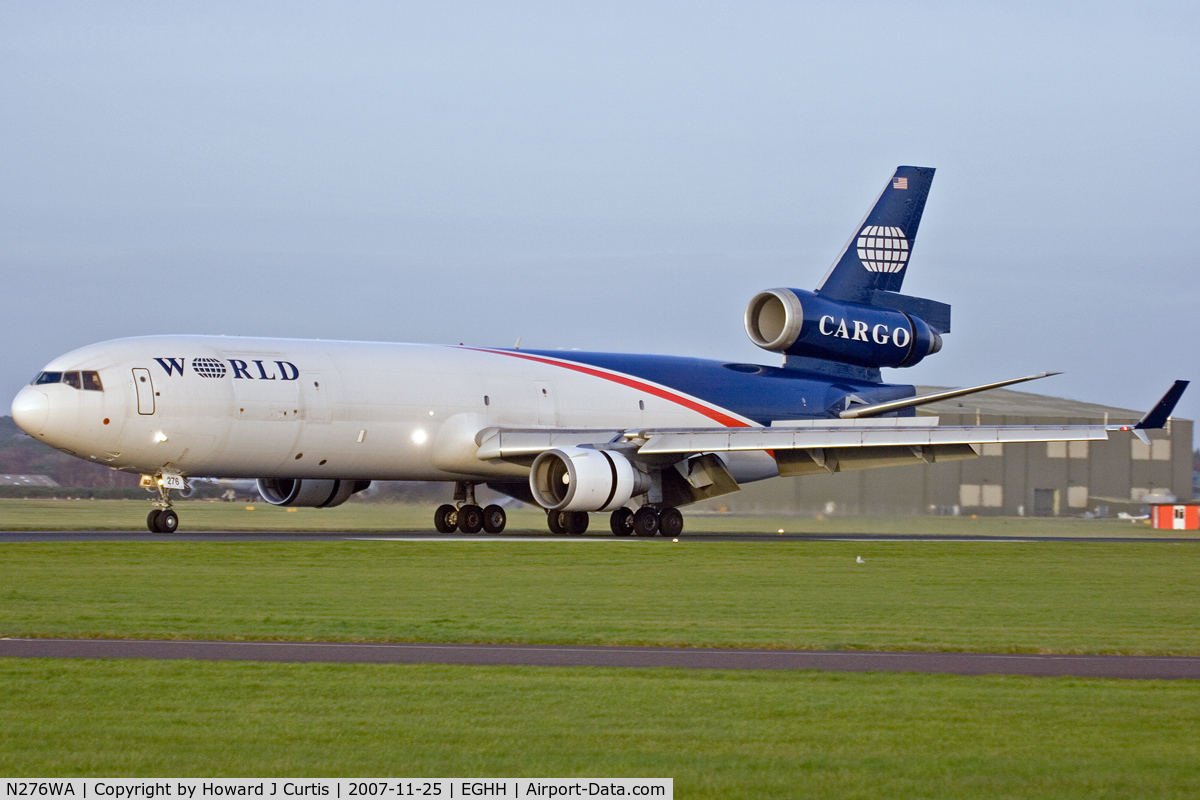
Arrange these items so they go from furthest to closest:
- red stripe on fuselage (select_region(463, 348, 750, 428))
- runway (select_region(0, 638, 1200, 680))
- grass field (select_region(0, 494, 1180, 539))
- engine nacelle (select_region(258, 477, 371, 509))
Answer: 1. red stripe on fuselage (select_region(463, 348, 750, 428))
2. grass field (select_region(0, 494, 1180, 539))
3. engine nacelle (select_region(258, 477, 371, 509))
4. runway (select_region(0, 638, 1200, 680))

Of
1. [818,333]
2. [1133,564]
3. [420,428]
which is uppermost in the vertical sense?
[818,333]

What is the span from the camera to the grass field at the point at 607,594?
55.5 ft

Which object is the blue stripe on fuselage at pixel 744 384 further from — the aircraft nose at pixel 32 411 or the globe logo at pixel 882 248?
the aircraft nose at pixel 32 411

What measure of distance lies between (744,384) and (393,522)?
35.3 feet

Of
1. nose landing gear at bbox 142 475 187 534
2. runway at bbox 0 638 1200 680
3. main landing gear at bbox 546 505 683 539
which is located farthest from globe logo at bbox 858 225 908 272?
runway at bbox 0 638 1200 680

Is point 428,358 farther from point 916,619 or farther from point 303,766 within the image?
point 303,766

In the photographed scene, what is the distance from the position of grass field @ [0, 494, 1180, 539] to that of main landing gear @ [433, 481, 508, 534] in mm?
1040

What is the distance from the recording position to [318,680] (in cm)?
1292

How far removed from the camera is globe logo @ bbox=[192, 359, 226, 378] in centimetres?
3469

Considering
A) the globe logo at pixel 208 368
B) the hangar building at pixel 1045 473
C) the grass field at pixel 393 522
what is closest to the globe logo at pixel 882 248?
the grass field at pixel 393 522

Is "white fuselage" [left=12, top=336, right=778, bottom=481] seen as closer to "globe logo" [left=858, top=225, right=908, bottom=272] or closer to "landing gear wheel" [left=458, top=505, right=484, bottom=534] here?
"landing gear wheel" [left=458, top=505, right=484, bottom=534]

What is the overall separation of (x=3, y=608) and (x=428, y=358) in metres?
21.6

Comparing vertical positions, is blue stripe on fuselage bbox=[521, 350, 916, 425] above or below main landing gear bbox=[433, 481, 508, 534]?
above

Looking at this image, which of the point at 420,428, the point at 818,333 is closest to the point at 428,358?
the point at 420,428
